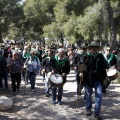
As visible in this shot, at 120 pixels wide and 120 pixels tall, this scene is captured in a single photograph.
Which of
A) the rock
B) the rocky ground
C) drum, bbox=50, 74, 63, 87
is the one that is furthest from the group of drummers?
the rock

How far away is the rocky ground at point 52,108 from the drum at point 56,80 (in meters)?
0.72

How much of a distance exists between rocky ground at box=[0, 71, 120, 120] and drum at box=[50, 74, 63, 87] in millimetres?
715

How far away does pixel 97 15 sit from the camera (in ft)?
63.2

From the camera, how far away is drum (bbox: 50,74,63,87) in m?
7.91

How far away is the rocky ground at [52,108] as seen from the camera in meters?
7.30

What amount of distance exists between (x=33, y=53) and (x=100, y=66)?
13.0 ft

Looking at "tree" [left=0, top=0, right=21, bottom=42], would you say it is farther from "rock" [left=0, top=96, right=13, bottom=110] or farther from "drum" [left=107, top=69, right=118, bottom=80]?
"rock" [left=0, top=96, right=13, bottom=110]

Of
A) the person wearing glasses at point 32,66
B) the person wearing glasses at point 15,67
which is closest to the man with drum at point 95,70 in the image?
the person wearing glasses at point 15,67

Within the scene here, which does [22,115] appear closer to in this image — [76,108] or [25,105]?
[25,105]

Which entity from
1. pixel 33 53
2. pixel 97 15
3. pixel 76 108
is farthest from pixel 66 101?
pixel 97 15

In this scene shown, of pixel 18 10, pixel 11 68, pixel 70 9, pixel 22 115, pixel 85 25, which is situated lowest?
pixel 22 115

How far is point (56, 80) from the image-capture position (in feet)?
26.1

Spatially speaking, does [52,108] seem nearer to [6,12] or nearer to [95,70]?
[95,70]

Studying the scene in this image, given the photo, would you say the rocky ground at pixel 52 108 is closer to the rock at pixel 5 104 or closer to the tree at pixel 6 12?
the rock at pixel 5 104
